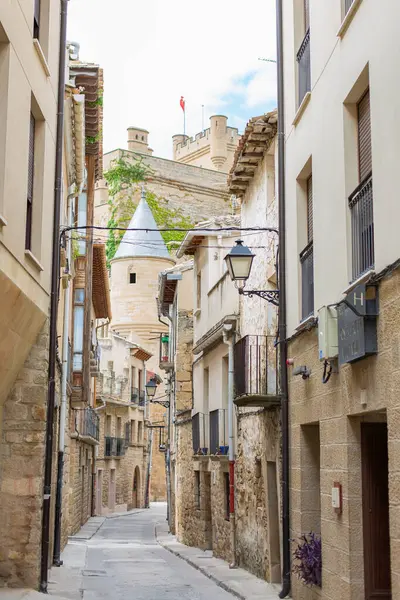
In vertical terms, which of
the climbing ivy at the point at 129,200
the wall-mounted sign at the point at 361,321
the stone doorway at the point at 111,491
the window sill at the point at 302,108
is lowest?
the stone doorway at the point at 111,491

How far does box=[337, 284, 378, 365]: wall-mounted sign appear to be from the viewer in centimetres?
786

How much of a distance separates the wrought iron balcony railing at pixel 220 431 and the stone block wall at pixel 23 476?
6.60 m

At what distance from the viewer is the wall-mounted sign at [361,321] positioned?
25.8 ft

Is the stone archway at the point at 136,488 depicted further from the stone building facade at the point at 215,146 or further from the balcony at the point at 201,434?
the stone building facade at the point at 215,146

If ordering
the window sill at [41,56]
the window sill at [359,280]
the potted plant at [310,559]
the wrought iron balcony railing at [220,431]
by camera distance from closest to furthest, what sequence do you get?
1. the window sill at [359,280]
2. the potted plant at [310,559]
3. the window sill at [41,56]
4. the wrought iron balcony railing at [220,431]

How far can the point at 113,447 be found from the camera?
44.0 meters

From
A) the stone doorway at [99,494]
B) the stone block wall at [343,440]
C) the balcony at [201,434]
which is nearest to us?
the stone block wall at [343,440]

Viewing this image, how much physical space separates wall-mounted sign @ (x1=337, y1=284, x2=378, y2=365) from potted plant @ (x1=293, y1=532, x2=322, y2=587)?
278 cm

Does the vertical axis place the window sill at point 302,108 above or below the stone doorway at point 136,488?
above

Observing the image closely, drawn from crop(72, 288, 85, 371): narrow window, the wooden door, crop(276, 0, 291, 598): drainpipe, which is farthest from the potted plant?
crop(72, 288, 85, 371): narrow window

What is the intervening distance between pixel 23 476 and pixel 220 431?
23.2ft

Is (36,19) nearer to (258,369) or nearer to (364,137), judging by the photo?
(364,137)

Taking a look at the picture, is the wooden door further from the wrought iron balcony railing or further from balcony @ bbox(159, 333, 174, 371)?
balcony @ bbox(159, 333, 174, 371)

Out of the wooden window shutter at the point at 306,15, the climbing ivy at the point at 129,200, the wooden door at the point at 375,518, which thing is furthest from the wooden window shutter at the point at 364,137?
the climbing ivy at the point at 129,200
